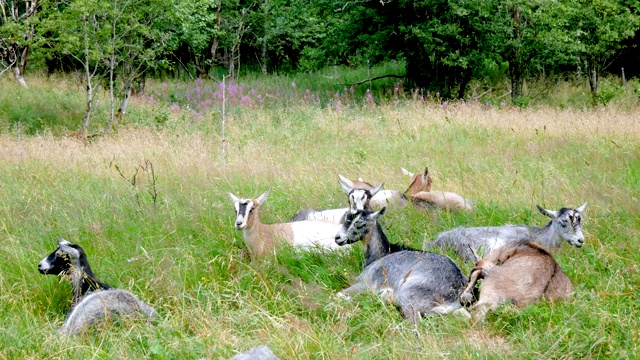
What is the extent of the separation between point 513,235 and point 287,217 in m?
2.76

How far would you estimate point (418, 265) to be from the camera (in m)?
5.95

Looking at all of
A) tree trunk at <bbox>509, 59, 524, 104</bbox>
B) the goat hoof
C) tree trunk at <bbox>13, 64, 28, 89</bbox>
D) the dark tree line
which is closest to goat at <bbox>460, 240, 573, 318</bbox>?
the goat hoof

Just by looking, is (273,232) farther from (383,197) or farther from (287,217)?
(383,197)

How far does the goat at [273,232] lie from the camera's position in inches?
284

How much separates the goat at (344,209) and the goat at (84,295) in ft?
9.10

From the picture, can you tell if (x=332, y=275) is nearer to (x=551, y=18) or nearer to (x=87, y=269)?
(x=87, y=269)

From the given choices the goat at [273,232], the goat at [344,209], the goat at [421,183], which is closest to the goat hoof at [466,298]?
the goat at [273,232]

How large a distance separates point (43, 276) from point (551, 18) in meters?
17.1

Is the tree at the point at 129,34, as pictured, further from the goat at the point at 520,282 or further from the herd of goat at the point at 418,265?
the goat at the point at 520,282

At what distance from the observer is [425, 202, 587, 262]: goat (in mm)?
6812

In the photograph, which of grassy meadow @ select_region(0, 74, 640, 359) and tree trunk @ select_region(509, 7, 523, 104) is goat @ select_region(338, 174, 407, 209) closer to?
grassy meadow @ select_region(0, 74, 640, 359)

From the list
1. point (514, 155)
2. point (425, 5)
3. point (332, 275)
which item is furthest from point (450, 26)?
point (332, 275)

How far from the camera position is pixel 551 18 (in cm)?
2025

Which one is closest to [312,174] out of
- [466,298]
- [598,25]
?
[466,298]
